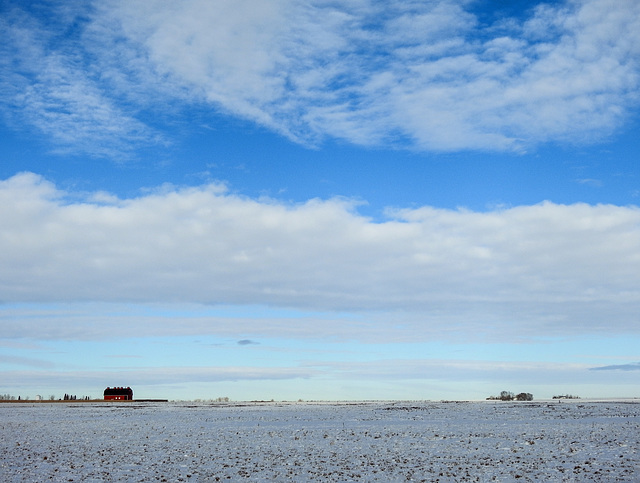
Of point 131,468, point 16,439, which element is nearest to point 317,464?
point 131,468

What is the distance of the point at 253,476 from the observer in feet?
99.9

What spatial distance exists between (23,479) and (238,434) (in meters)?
27.6

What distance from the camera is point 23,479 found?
95.8ft

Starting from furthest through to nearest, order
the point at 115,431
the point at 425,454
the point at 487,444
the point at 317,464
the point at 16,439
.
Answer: the point at 115,431
the point at 16,439
the point at 487,444
the point at 425,454
the point at 317,464

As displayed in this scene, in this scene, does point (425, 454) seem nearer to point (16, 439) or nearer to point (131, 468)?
point (131, 468)

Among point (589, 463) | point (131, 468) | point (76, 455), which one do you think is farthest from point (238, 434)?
point (589, 463)

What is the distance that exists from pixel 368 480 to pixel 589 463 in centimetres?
1262

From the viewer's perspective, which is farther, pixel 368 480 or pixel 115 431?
pixel 115 431

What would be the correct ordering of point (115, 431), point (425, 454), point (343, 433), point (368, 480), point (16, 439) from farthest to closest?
point (115, 431) < point (343, 433) < point (16, 439) < point (425, 454) < point (368, 480)

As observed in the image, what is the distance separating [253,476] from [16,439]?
3012cm

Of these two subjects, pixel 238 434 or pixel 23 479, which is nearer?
pixel 23 479

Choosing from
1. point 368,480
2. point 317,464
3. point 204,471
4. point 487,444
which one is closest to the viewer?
point 368,480

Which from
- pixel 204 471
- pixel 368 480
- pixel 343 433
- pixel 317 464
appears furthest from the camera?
pixel 343 433

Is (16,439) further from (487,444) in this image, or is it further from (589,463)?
(589,463)
